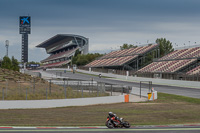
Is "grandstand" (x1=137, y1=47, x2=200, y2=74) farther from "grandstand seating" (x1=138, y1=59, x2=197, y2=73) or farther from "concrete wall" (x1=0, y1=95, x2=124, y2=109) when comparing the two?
"concrete wall" (x1=0, y1=95, x2=124, y2=109)

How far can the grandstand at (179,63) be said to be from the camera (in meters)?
70.9

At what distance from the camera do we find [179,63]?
7494 cm

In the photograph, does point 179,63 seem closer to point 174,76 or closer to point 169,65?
point 169,65

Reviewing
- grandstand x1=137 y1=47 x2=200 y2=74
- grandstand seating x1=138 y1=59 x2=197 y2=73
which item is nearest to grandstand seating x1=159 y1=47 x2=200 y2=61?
grandstand x1=137 y1=47 x2=200 y2=74

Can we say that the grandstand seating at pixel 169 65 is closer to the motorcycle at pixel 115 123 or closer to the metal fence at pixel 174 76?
the metal fence at pixel 174 76

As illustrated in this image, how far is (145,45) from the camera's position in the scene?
10988 cm

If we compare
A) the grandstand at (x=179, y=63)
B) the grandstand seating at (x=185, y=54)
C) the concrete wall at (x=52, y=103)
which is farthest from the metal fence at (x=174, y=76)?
the concrete wall at (x=52, y=103)

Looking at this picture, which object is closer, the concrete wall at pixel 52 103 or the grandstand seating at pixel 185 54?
the concrete wall at pixel 52 103

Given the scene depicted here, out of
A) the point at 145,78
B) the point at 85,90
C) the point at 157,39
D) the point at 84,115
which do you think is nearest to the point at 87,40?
the point at 157,39

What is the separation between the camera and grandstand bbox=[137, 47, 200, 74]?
7088 centimetres

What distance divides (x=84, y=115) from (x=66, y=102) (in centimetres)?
751

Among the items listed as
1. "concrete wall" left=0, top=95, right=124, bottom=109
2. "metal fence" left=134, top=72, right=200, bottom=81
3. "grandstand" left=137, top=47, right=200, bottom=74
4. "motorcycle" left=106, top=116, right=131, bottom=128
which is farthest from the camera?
"grandstand" left=137, top=47, right=200, bottom=74

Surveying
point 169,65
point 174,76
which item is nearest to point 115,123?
point 174,76

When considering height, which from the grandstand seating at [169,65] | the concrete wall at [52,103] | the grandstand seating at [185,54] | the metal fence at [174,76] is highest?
the grandstand seating at [185,54]
